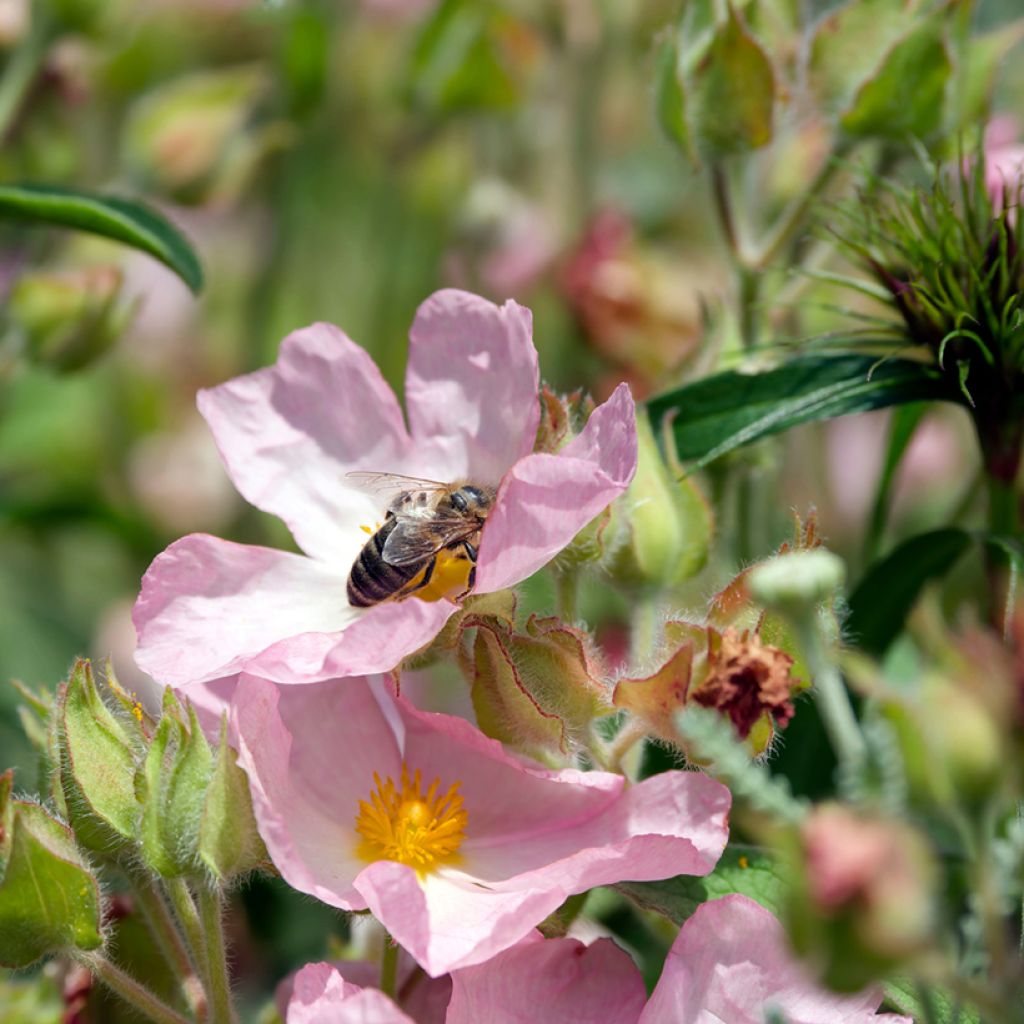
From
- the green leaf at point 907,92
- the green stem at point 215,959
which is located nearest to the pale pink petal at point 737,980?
the green stem at point 215,959

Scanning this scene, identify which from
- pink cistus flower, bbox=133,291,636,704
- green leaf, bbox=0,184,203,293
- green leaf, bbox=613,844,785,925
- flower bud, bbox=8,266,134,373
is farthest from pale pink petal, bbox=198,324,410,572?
flower bud, bbox=8,266,134,373

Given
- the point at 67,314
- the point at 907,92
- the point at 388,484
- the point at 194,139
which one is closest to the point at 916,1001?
the point at 388,484

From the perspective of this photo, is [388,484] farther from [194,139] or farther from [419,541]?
[194,139]

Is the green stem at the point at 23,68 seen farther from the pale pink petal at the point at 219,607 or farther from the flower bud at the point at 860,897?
the flower bud at the point at 860,897

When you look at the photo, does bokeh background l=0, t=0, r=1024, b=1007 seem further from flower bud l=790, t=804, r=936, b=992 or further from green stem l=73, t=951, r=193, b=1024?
flower bud l=790, t=804, r=936, b=992

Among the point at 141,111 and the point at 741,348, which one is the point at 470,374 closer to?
the point at 741,348

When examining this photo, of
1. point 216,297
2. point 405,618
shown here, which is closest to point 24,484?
point 216,297
